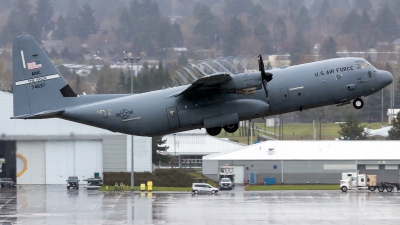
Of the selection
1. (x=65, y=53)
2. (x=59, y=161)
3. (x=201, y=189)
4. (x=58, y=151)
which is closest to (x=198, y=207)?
(x=201, y=189)

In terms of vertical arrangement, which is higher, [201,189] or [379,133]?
[379,133]

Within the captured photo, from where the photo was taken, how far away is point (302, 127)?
10675 centimetres

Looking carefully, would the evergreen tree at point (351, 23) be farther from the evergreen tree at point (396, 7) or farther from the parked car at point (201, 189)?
the parked car at point (201, 189)

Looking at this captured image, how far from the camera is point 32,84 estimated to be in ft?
132

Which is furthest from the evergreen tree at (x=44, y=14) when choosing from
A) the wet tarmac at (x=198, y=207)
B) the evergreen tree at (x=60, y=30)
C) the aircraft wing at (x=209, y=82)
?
the aircraft wing at (x=209, y=82)

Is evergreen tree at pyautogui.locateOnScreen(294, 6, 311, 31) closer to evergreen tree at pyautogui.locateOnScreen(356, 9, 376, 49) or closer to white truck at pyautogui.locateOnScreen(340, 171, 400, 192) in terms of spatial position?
evergreen tree at pyautogui.locateOnScreen(356, 9, 376, 49)

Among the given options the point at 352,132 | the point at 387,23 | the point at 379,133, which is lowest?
the point at 379,133

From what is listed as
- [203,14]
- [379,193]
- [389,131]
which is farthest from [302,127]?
[203,14]

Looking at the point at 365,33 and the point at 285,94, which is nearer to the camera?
the point at 285,94

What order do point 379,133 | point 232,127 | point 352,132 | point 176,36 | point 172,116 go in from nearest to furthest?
1. point 172,116
2. point 232,127
3. point 352,132
4. point 379,133
5. point 176,36

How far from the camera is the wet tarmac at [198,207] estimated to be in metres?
47.5

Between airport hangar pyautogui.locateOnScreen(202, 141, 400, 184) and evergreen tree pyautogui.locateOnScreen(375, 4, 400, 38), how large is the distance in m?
76.7

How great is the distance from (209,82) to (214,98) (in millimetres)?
1718

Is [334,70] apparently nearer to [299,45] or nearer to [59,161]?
[59,161]
